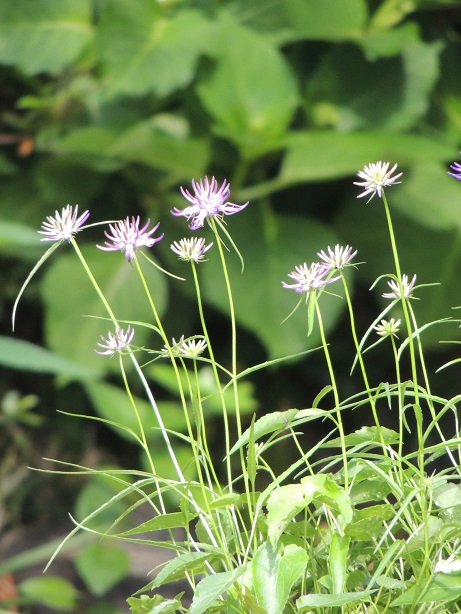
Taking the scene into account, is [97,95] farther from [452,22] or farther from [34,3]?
[452,22]

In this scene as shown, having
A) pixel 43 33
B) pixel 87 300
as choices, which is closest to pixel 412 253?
pixel 87 300

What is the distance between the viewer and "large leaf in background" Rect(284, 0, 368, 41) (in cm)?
134

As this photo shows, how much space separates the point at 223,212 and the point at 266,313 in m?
0.98

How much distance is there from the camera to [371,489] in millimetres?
338

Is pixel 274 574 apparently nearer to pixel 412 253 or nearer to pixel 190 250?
pixel 190 250

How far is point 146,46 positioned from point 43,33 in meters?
0.18

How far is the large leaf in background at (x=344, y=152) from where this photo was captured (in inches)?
49.1

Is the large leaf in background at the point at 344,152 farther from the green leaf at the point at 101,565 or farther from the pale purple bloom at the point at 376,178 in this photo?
the pale purple bloom at the point at 376,178

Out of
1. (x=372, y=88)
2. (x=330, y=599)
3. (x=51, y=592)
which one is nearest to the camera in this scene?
(x=330, y=599)

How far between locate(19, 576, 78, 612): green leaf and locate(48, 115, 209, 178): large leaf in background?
58cm

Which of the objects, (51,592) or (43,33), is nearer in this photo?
(51,592)

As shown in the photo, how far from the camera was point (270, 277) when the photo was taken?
52.7 inches

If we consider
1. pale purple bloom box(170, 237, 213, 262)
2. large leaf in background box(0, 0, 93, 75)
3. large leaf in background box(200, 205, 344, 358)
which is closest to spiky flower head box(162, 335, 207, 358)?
pale purple bloom box(170, 237, 213, 262)

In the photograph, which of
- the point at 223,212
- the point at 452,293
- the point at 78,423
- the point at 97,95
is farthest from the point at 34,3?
the point at 223,212
